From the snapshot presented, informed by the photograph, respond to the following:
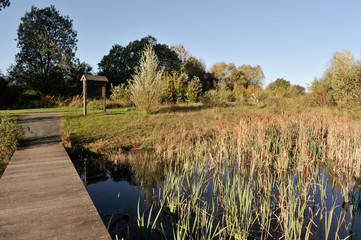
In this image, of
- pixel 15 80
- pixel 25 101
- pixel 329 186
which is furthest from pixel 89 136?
pixel 15 80

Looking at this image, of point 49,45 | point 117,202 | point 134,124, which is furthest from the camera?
point 49,45

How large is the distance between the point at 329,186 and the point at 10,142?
7.87m

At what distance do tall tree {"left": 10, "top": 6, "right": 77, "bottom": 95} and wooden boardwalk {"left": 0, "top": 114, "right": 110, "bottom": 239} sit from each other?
19700 mm

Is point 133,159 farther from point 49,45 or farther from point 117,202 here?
point 49,45

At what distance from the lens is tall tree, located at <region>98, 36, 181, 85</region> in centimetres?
2702

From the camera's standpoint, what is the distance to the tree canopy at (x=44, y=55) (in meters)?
22.4

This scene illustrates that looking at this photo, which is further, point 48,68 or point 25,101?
point 48,68

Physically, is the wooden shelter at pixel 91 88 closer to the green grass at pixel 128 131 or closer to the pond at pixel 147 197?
the green grass at pixel 128 131

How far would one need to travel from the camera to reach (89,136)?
8281 mm

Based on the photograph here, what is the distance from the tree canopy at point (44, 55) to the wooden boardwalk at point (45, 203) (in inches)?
772

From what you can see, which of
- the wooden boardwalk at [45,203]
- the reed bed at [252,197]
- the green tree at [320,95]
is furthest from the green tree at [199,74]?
the wooden boardwalk at [45,203]

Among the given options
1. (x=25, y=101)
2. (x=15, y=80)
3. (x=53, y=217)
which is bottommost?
(x=53, y=217)

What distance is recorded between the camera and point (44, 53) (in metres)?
23.1

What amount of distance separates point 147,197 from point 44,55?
24127mm
